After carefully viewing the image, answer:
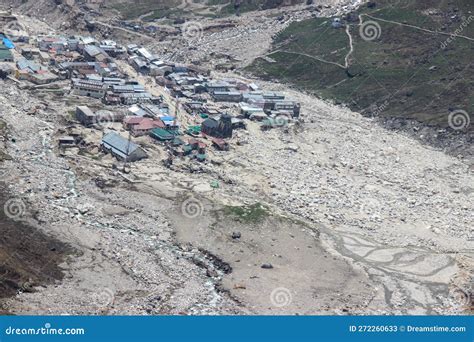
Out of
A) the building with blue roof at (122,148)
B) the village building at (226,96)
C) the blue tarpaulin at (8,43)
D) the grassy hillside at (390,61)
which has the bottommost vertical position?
the building with blue roof at (122,148)

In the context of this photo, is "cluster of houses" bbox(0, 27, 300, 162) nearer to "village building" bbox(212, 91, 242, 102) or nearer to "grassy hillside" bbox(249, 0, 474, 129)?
"village building" bbox(212, 91, 242, 102)

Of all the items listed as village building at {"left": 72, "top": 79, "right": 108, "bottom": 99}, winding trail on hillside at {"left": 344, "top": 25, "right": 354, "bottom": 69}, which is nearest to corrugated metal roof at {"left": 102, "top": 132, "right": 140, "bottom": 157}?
village building at {"left": 72, "top": 79, "right": 108, "bottom": 99}

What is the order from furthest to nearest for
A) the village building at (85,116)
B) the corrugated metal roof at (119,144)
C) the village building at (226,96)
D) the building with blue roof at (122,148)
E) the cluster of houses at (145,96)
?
the village building at (226,96), the village building at (85,116), the cluster of houses at (145,96), the corrugated metal roof at (119,144), the building with blue roof at (122,148)

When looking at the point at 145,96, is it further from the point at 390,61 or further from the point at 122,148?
the point at 390,61

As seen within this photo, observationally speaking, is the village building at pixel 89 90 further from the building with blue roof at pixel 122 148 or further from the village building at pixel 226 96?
the building with blue roof at pixel 122 148

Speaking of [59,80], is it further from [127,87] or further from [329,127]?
[329,127]

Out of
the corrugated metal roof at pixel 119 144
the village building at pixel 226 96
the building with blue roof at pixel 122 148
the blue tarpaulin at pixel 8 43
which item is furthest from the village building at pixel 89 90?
the blue tarpaulin at pixel 8 43

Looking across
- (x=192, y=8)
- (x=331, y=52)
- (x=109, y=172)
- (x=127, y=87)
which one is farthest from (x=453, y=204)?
(x=192, y=8)

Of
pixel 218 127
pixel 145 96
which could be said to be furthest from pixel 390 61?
pixel 145 96

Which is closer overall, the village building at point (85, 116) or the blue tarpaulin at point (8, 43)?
the village building at point (85, 116)
